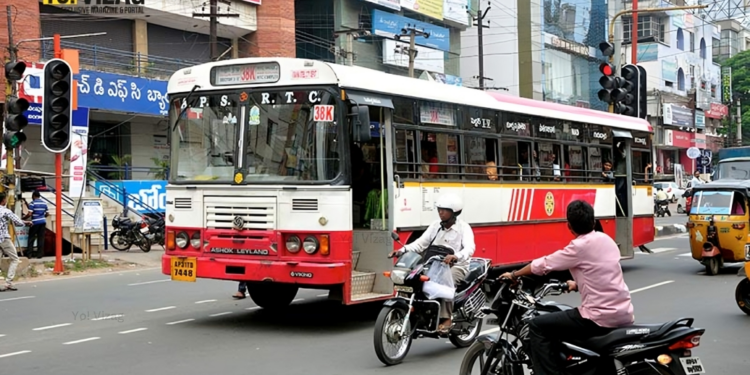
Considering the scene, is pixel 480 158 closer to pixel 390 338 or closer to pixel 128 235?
pixel 390 338

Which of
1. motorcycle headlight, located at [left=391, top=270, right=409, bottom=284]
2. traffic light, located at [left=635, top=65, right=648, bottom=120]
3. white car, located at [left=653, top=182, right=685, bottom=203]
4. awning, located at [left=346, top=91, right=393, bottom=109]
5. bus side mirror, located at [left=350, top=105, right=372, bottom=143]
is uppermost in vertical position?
traffic light, located at [left=635, top=65, right=648, bottom=120]

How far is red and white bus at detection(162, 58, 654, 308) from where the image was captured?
1006 centimetres

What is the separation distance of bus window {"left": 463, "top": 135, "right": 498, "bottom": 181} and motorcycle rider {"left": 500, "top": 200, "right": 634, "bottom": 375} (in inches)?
248

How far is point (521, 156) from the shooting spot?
542 inches

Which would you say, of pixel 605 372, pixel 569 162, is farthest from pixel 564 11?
pixel 605 372

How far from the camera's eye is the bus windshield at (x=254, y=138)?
399 inches

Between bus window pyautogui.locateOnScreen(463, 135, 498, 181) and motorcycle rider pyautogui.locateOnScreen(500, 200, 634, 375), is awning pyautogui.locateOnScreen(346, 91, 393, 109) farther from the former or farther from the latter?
motorcycle rider pyautogui.locateOnScreen(500, 200, 634, 375)

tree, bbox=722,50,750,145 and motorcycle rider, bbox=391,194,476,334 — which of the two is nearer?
motorcycle rider, bbox=391,194,476,334

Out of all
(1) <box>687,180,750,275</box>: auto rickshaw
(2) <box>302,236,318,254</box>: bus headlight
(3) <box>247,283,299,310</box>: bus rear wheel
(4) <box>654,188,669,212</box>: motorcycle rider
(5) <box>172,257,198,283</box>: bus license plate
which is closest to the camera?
(2) <box>302,236,318,254</box>: bus headlight

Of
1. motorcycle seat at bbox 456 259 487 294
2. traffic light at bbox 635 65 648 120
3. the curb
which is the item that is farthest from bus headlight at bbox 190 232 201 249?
the curb

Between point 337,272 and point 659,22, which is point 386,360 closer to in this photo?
point 337,272

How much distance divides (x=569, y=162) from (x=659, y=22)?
55321mm

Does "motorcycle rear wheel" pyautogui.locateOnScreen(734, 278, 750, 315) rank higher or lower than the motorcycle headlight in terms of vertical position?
lower

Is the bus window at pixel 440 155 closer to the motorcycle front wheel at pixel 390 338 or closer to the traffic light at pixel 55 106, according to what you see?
the motorcycle front wheel at pixel 390 338
